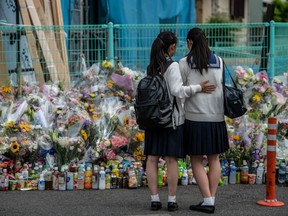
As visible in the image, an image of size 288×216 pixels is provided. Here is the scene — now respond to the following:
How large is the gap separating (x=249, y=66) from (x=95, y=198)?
3.89m

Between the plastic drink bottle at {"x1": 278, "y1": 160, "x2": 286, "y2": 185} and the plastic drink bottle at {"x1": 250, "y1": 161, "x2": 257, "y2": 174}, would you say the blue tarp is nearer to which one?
the plastic drink bottle at {"x1": 250, "y1": 161, "x2": 257, "y2": 174}

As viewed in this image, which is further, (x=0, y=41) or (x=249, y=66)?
(x=249, y=66)

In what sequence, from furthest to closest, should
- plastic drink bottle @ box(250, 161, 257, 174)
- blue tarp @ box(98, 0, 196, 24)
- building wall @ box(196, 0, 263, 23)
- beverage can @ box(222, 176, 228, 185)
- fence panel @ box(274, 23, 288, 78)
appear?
building wall @ box(196, 0, 263, 23) → blue tarp @ box(98, 0, 196, 24) → fence panel @ box(274, 23, 288, 78) → plastic drink bottle @ box(250, 161, 257, 174) → beverage can @ box(222, 176, 228, 185)

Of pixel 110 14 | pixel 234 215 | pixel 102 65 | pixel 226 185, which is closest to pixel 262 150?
pixel 226 185

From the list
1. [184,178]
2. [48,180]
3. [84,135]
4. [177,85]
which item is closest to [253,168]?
[184,178]

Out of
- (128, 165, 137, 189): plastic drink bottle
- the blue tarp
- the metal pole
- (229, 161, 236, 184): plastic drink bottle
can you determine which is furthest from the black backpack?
the blue tarp

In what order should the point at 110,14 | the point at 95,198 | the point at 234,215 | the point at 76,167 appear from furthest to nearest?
the point at 110,14, the point at 76,167, the point at 95,198, the point at 234,215

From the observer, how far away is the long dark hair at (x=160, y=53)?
5816mm

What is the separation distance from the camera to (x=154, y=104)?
18.8 feet

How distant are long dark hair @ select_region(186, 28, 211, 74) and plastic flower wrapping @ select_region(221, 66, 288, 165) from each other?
74.6 inches

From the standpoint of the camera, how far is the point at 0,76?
349 inches

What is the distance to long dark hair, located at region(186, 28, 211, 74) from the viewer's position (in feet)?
19.0

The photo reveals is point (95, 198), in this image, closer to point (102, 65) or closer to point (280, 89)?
point (102, 65)

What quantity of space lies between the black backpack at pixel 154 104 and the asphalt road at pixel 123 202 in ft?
2.88
